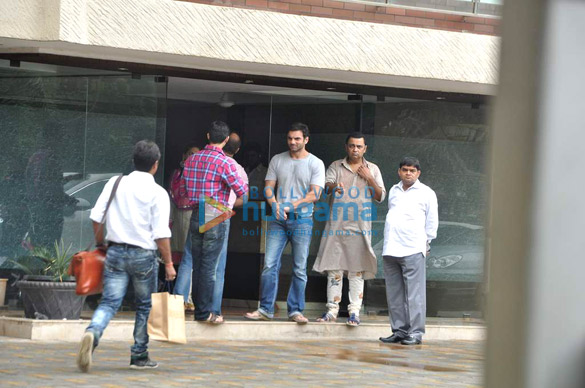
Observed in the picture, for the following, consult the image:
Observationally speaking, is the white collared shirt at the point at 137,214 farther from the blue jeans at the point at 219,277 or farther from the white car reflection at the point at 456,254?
the white car reflection at the point at 456,254

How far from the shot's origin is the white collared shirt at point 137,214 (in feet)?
26.7

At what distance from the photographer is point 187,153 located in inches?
510

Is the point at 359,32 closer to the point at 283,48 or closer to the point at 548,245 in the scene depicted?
the point at 283,48

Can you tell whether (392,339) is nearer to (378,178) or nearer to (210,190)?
(378,178)

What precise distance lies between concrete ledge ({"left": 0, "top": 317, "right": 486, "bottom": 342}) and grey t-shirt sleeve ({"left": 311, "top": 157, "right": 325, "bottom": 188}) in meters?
1.64

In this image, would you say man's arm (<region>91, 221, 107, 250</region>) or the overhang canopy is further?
the overhang canopy

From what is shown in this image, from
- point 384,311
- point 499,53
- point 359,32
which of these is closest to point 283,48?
point 359,32

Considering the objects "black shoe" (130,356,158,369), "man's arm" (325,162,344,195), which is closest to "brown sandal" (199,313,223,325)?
"man's arm" (325,162,344,195)

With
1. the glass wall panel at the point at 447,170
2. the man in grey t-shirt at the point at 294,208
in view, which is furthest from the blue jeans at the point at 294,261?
the glass wall panel at the point at 447,170

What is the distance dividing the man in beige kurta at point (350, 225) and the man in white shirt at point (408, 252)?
2.31 ft

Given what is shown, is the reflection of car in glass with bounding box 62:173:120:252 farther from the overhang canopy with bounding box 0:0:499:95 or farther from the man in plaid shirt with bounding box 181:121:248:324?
the overhang canopy with bounding box 0:0:499:95

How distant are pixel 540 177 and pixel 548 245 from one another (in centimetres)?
11

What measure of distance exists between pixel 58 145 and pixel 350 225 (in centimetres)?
359

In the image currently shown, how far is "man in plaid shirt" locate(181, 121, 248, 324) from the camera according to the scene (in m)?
11.2
